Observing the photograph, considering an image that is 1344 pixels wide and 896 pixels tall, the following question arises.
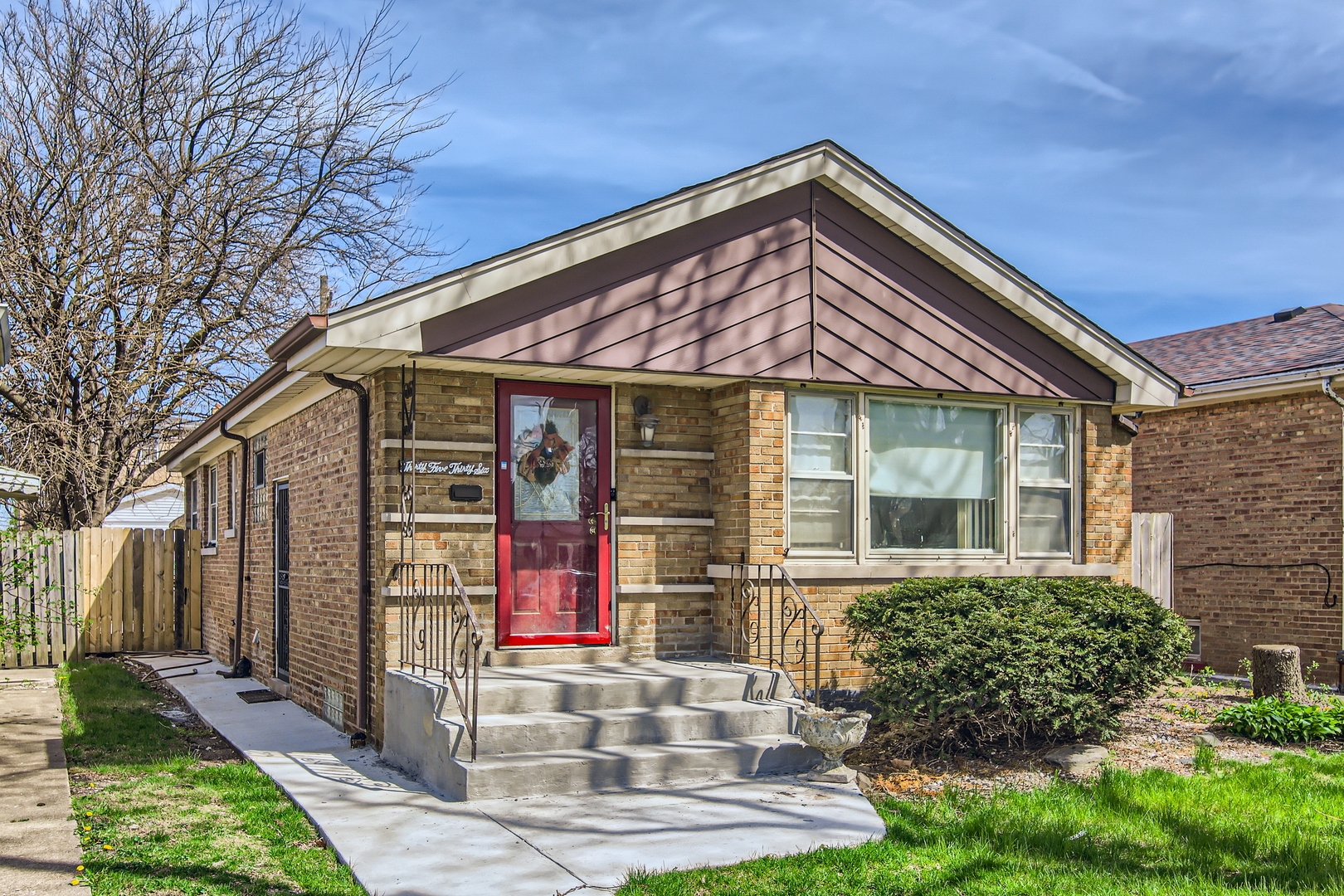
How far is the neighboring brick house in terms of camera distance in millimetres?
11805

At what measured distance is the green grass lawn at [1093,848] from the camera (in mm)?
4809

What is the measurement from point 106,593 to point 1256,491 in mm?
14993

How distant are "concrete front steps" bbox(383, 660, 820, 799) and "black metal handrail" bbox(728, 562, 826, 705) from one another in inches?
22.6

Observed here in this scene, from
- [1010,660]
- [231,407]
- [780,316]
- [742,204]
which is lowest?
[1010,660]

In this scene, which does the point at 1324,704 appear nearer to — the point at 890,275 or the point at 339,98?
the point at 890,275

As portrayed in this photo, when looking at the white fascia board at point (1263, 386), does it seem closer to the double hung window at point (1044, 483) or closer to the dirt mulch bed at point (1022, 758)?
the double hung window at point (1044, 483)

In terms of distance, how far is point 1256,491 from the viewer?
12539 mm

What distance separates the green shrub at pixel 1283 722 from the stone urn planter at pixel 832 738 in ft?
10.6

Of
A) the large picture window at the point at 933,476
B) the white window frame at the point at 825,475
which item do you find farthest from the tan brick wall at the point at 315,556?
the large picture window at the point at 933,476

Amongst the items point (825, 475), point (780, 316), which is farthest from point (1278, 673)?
point (780, 316)

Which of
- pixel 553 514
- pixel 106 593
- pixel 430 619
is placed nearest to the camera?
pixel 430 619

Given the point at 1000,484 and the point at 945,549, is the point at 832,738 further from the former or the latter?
the point at 1000,484

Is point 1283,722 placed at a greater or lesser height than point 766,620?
lesser

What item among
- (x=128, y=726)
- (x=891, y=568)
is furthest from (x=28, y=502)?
(x=891, y=568)
